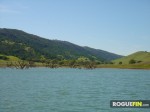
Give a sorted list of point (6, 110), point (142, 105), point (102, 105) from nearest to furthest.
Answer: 1. point (6, 110)
2. point (142, 105)
3. point (102, 105)

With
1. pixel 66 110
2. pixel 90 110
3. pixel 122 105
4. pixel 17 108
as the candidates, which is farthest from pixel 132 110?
pixel 17 108

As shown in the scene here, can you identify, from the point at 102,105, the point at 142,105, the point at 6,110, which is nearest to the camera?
the point at 6,110

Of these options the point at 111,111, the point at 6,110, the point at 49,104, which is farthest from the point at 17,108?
the point at 111,111

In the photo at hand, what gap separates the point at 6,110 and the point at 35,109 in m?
4.08

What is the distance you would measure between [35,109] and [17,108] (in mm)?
2803

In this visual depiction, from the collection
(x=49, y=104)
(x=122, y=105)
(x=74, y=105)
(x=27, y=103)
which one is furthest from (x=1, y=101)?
(x=122, y=105)

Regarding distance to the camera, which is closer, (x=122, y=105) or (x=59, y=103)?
(x=122, y=105)

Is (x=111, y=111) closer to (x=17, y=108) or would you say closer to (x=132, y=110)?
(x=132, y=110)

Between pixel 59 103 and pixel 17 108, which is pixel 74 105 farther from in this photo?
pixel 17 108

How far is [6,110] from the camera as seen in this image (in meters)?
46.1

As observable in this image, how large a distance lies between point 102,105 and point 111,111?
6142mm

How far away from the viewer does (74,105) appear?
52.0 meters

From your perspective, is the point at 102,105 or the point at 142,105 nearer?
the point at 142,105

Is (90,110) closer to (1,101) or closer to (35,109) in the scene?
(35,109)
